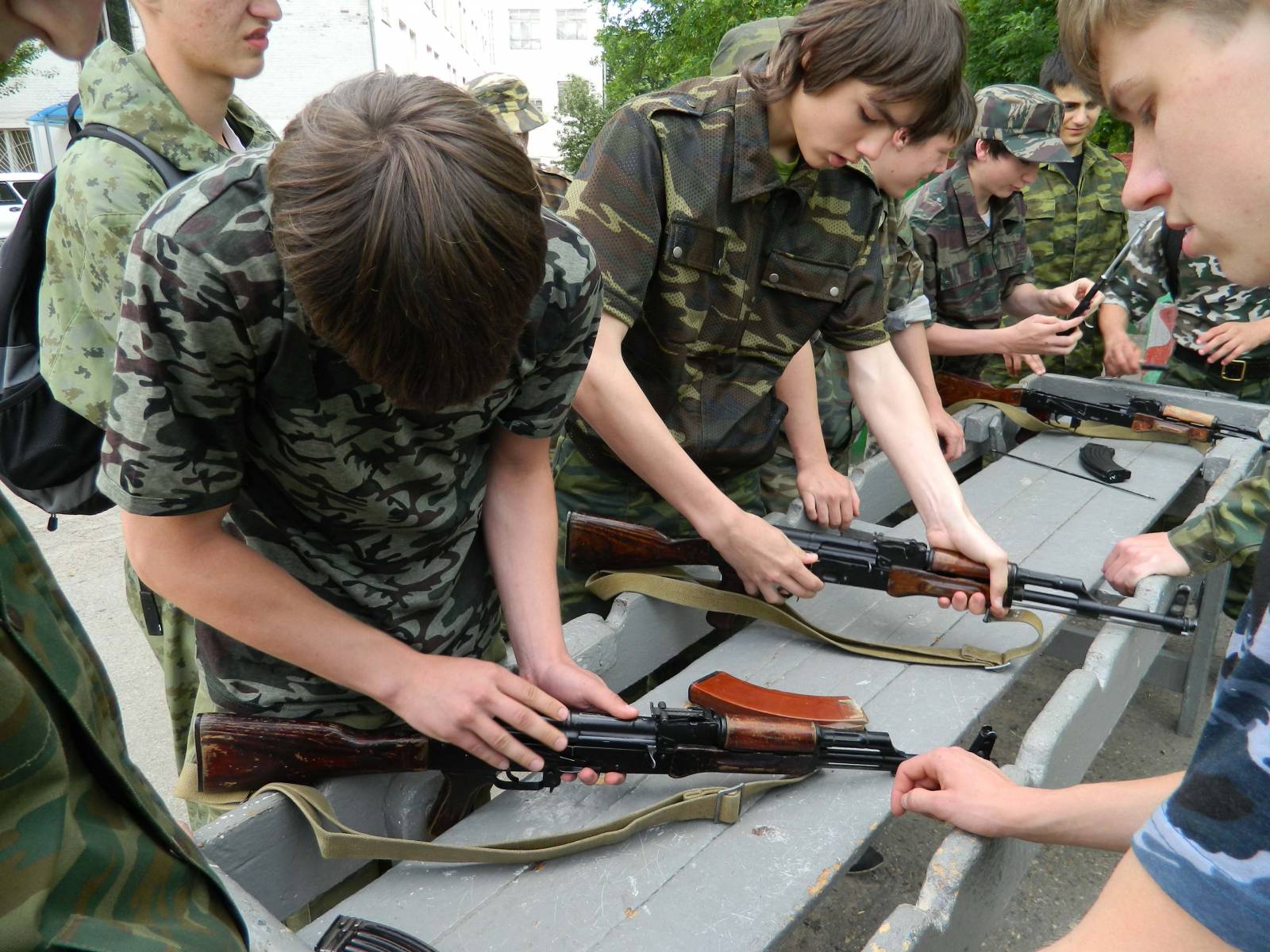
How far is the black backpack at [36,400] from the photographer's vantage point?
173cm

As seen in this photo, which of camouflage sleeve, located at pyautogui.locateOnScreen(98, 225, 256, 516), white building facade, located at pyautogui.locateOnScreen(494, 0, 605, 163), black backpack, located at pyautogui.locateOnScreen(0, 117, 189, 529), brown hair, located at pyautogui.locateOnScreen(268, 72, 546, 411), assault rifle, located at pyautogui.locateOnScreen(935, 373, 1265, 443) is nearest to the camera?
brown hair, located at pyautogui.locateOnScreen(268, 72, 546, 411)

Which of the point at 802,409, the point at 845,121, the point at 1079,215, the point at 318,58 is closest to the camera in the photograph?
the point at 845,121

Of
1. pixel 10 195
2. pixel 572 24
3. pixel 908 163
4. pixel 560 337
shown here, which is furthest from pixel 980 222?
pixel 572 24

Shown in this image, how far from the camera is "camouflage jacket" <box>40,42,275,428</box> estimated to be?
5.44 ft

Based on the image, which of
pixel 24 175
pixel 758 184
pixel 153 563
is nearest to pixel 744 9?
pixel 24 175

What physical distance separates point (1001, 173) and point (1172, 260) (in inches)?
37.7

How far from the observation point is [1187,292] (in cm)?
411

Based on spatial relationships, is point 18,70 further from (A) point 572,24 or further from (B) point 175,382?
(A) point 572,24

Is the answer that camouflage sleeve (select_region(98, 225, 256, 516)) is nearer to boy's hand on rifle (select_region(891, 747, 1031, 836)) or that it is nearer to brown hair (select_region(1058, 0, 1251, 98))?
brown hair (select_region(1058, 0, 1251, 98))

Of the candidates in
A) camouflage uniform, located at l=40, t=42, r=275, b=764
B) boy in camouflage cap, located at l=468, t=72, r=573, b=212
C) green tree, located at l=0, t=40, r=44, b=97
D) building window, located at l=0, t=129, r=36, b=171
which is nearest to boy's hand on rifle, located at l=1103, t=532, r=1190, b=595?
camouflage uniform, located at l=40, t=42, r=275, b=764

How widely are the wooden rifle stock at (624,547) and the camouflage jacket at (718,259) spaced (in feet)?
1.03

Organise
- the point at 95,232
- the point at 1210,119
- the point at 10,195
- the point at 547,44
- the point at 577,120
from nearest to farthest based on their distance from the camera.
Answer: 1. the point at 1210,119
2. the point at 95,232
3. the point at 10,195
4. the point at 577,120
5. the point at 547,44

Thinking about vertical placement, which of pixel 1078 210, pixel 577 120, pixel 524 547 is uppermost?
pixel 1078 210

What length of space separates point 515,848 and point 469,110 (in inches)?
41.9
